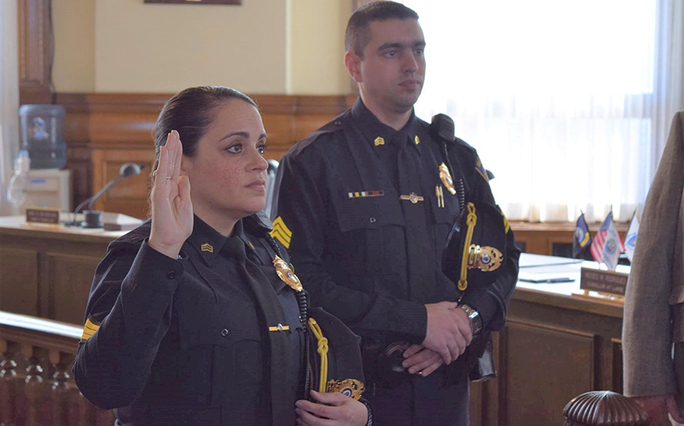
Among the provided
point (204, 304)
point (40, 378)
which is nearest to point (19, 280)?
point (40, 378)

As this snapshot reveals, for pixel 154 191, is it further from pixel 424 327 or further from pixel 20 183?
pixel 20 183

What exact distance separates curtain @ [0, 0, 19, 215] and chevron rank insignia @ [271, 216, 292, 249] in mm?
4640

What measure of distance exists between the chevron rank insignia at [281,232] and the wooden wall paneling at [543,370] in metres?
1.09

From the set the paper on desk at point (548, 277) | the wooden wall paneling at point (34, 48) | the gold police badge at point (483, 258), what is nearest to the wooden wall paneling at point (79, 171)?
the wooden wall paneling at point (34, 48)

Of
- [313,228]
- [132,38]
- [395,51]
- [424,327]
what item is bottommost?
[424,327]

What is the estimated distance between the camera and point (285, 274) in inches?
57.2

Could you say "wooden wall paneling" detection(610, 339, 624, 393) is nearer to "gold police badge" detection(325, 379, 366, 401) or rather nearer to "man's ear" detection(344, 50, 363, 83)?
"man's ear" detection(344, 50, 363, 83)

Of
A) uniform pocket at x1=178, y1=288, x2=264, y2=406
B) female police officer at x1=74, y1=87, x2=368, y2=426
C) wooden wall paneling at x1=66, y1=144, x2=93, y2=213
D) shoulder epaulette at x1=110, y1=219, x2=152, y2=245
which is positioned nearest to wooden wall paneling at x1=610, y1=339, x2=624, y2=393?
female police officer at x1=74, y1=87, x2=368, y2=426

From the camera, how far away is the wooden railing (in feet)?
6.72

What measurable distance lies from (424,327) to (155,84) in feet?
14.5

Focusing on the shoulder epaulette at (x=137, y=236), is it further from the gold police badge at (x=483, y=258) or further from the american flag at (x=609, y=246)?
the american flag at (x=609, y=246)

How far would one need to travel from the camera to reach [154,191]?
1203 millimetres

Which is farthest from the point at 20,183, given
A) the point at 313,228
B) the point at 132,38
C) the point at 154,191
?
the point at 154,191

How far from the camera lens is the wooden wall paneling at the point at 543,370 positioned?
2529mm
